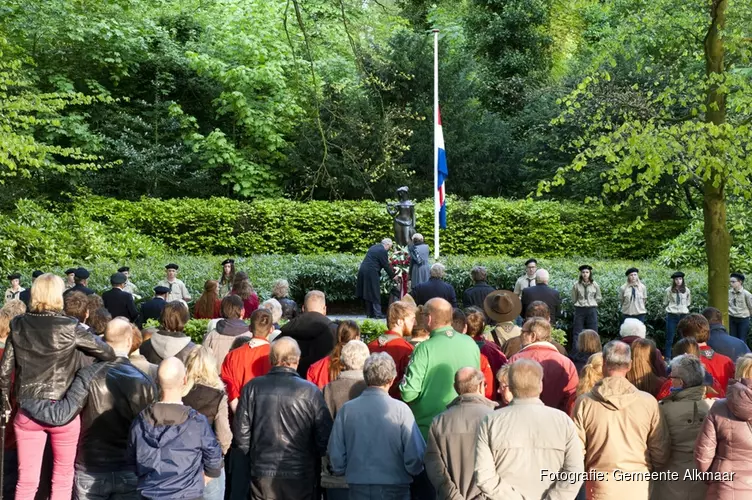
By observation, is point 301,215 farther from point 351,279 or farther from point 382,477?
point 382,477

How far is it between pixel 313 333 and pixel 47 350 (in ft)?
9.59

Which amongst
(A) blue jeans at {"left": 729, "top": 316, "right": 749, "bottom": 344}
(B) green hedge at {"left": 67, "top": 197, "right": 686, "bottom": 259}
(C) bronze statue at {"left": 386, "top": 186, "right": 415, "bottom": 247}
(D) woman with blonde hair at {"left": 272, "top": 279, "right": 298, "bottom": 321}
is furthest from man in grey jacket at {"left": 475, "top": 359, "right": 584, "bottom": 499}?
(B) green hedge at {"left": 67, "top": 197, "right": 686, "bottom": 259}

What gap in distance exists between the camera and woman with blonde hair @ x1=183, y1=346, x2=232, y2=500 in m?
6.16

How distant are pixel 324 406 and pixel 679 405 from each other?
2.40 meters

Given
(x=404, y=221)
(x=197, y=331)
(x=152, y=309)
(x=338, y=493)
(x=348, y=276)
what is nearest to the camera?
(x=338, y=493)

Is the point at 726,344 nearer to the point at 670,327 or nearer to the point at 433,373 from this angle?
the point at 433,373

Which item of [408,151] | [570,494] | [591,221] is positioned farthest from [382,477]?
[408,151]

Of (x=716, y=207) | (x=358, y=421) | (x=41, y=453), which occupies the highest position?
(x=716, y=207)

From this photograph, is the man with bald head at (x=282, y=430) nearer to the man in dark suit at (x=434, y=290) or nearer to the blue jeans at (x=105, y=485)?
the blue jeans at (x=105, y=485)

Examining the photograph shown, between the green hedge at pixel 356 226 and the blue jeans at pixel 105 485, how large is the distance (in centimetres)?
2093

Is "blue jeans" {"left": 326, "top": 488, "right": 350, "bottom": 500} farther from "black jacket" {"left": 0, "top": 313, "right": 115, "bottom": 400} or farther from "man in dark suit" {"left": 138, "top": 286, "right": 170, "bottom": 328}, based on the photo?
"man in dark suit" {"left": 138, "top": 286, "right": 170, "bottom": 328}

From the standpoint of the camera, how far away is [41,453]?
21.0ft

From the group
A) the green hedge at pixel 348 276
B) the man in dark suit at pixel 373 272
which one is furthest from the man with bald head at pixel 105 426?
the man in dark suit at pixel 373 272

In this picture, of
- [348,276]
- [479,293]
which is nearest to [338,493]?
[479,293]
